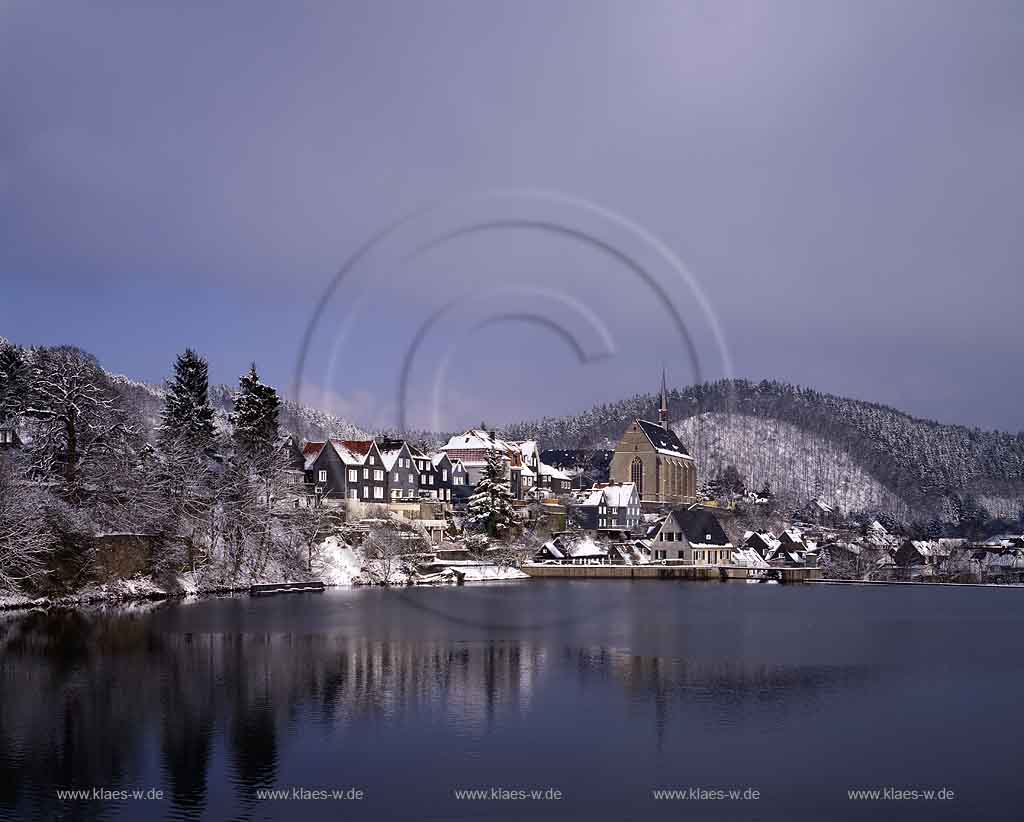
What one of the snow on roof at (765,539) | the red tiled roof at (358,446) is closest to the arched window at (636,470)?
the snow on roof at (765,539)

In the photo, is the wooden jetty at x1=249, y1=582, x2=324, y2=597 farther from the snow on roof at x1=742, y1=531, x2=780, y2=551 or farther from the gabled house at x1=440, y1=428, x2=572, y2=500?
the snow on roof at x1=742, y1=531, x2=780, y2=551

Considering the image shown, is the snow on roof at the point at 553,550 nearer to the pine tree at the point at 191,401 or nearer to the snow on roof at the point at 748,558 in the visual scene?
the snow on roof at the point at 748,558

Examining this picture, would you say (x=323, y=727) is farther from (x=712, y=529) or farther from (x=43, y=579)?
(x=712, y=529)

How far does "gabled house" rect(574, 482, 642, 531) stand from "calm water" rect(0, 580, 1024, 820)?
6205 cm

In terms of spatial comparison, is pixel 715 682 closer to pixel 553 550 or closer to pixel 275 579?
pixel 275 579

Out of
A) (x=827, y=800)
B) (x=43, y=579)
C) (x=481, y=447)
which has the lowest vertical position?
(x=827, y=800)

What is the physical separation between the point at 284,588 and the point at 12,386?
27.3m

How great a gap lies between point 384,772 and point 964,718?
17.9 m

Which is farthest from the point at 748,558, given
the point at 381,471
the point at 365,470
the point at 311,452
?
the point at 311,452

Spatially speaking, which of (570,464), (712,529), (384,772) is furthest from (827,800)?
(570,464)

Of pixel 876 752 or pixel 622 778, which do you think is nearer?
pixel 622 778

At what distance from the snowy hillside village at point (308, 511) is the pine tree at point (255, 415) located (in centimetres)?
14

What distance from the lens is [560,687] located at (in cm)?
3609

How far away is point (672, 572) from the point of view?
106 meters
